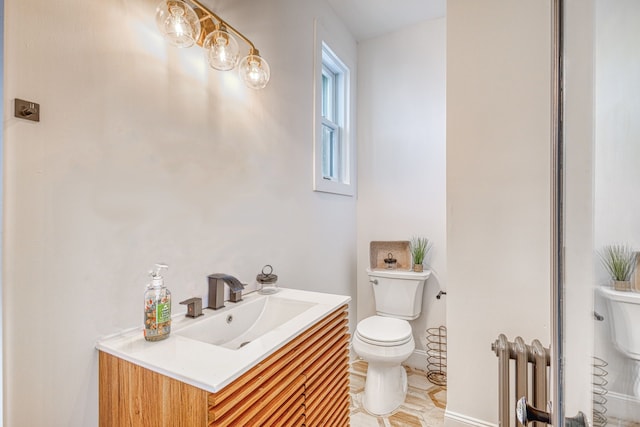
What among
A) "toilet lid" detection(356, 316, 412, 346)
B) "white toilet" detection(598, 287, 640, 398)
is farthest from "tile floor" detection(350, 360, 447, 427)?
"white toilet" detection(598, 287, 640, 398)

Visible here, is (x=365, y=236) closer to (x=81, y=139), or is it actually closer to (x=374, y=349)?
(x=374, y=349)

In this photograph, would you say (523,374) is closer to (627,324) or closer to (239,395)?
(627,324)

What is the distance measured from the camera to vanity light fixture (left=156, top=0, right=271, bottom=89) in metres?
0.94

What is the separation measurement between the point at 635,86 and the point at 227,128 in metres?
1.27

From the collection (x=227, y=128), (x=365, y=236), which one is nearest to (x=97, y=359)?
(x=227, y=128)

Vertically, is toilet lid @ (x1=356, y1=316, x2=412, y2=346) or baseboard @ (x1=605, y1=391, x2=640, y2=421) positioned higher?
baseboard @ (x1=605, y1=391, x2=640, y2=421)

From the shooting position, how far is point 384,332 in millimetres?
1830

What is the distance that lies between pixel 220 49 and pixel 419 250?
191 cm

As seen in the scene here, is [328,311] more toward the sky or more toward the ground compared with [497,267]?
more toward the ground

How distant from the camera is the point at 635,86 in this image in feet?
2.02

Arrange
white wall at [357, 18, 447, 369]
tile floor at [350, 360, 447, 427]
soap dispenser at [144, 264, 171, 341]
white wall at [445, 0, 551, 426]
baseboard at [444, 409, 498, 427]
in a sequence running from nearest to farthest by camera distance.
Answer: soap dispenser at [144, 264, 171, 341]
white wall at [445, 0, 551, 426]
baseboard at [444, 409, 498, 427]
tile floor at [350, 360, 447, 427]
white wall at [357, 18, 447, 369]

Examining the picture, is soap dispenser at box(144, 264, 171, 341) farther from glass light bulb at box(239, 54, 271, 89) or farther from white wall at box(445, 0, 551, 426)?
white wall at box(445, 0, 551, 426)

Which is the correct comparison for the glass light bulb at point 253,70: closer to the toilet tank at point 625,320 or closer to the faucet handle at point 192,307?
the faucet handle at point 192,307

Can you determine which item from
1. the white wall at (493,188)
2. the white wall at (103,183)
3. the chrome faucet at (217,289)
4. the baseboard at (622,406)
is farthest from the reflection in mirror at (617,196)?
the white wall at (103,183)
